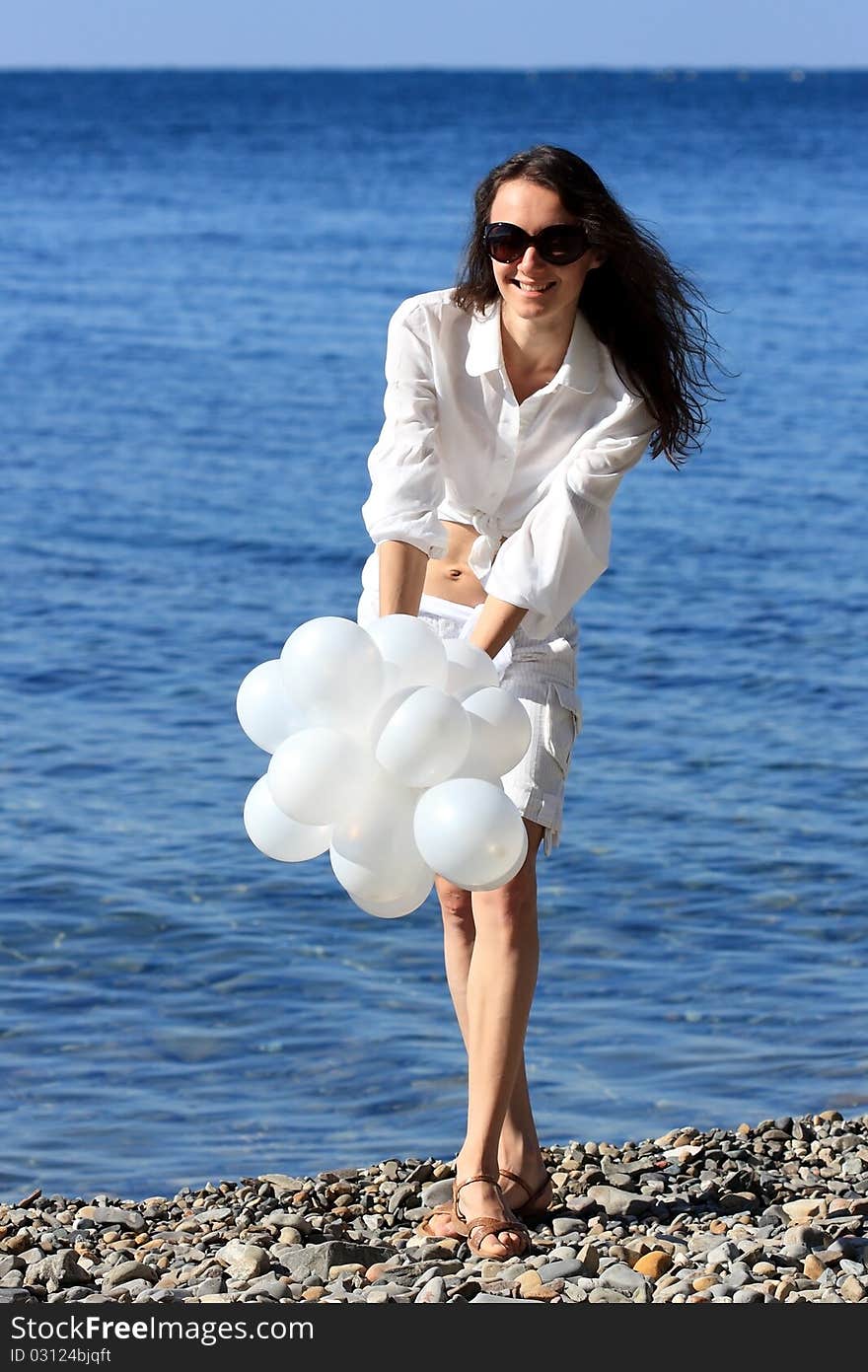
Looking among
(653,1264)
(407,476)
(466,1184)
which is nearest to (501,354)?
(407,476)

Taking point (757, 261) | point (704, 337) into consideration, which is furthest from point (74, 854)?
point (757, 261)

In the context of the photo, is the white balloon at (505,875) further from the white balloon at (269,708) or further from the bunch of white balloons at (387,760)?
the white balloon at (269,708)

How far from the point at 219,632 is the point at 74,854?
125 inches

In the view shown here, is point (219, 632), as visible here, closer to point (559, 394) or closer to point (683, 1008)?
point (683, 1008)

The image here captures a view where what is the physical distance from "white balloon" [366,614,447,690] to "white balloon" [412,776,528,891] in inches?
8.1

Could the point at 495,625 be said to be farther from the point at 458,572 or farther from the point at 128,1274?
the point at 128,1274

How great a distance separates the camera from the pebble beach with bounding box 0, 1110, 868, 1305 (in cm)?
332

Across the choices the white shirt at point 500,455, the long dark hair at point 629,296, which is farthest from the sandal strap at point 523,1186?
the long dark hair at point 629,296

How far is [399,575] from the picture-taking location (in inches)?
143

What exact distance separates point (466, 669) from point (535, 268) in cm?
80

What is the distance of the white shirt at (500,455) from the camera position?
142 inches

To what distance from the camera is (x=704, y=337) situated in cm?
376

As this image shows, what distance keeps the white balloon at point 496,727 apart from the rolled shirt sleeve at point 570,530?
0.30m

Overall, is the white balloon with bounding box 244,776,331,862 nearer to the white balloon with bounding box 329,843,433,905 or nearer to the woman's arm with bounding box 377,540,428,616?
the white balloon with bounding box 329,843,433,905
